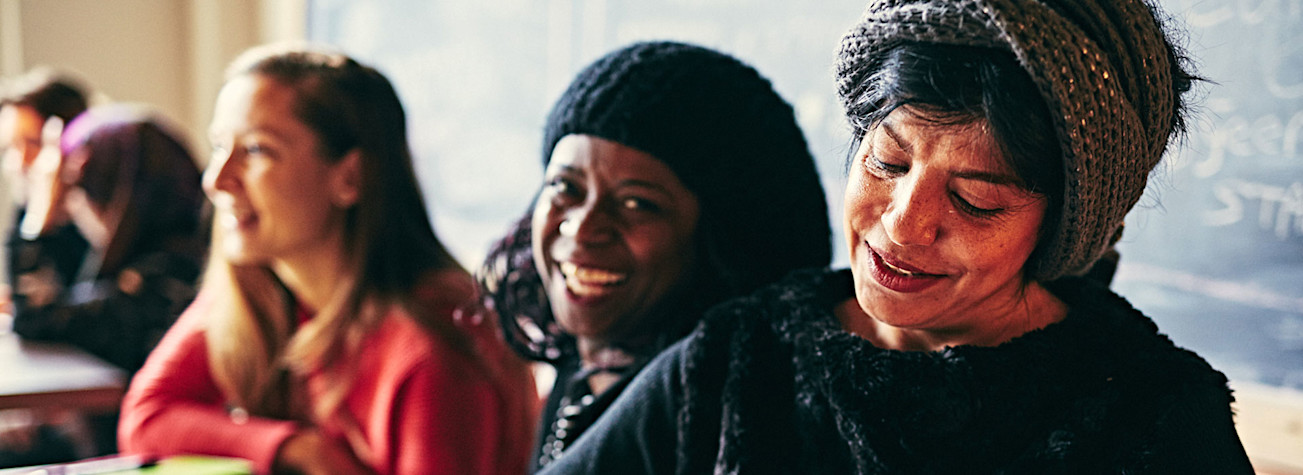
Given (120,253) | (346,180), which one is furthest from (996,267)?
(120,253)

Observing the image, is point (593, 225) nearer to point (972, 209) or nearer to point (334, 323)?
point (972, 209)

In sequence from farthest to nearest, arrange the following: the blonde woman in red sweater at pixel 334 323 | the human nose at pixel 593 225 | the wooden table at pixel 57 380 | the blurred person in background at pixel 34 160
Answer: the blurred person in background at pixel 34 160
the wooden table at pixel 57 380
the blonde woman in red sweater at pixel 334 323
the human nose at pixel 593 225

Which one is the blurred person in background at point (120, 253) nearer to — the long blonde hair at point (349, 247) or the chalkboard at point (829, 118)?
the chalkboard at point (829, 118)

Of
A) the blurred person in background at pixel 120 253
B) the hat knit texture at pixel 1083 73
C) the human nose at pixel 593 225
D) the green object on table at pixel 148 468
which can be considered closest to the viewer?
the hat knit texture at pixel 1083 73

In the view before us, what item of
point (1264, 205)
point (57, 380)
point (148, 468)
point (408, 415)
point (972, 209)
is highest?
point (972, 209)

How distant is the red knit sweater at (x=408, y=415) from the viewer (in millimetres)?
1581

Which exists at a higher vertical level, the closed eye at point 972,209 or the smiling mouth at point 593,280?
the closed eye at point 972,209

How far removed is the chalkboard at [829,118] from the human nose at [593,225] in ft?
0.94

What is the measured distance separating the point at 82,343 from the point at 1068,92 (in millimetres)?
2763

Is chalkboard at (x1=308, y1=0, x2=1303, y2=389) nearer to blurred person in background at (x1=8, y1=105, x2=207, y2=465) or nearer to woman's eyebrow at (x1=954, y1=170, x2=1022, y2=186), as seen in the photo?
woman's eyebrow at (x1=954, y1=170, x2=1022, y2=186)

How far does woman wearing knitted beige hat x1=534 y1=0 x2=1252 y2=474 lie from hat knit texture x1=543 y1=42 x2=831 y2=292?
1.01 ft

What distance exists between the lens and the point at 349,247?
71.7 inches

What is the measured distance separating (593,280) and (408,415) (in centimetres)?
58

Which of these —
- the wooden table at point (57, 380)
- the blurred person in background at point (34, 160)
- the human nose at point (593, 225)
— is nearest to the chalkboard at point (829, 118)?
the human nose at point (593, 225)
